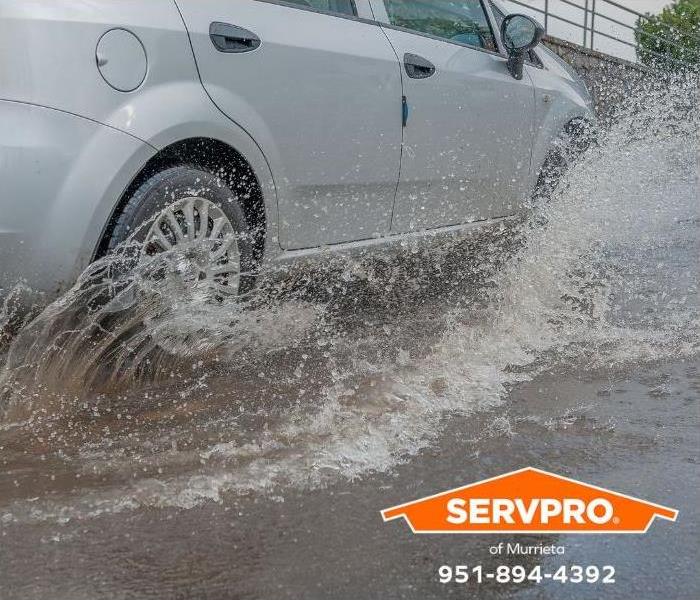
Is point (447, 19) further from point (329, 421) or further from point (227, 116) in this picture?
point (329, 421)

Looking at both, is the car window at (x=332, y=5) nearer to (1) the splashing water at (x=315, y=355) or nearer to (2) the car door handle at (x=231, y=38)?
(2) the car door handle at (x=231, y=38)

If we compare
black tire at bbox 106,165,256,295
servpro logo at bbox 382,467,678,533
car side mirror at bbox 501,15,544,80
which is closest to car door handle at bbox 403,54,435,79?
car side mirror at bbox 501,15,544,80

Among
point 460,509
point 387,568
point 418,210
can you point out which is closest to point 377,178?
point 418,210

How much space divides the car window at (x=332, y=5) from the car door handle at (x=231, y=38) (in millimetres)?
402

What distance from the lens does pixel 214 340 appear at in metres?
3.79

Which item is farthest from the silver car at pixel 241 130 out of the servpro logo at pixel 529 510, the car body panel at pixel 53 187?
the servpro logo at pixel 529 510

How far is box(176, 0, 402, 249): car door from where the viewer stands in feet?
11.5

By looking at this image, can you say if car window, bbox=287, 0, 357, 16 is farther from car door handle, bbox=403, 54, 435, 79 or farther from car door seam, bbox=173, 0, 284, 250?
car door seam, bbox=173, 0, 284, 250

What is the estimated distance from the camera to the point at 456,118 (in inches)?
179

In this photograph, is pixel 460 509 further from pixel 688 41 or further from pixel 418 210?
pixel 688 41

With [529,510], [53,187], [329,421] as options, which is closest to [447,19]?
[329,421]

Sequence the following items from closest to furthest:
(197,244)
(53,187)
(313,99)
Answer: (53,187) < (197,244) < (313,99)

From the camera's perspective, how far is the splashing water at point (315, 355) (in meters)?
2.96

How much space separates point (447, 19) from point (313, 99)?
1.46m
